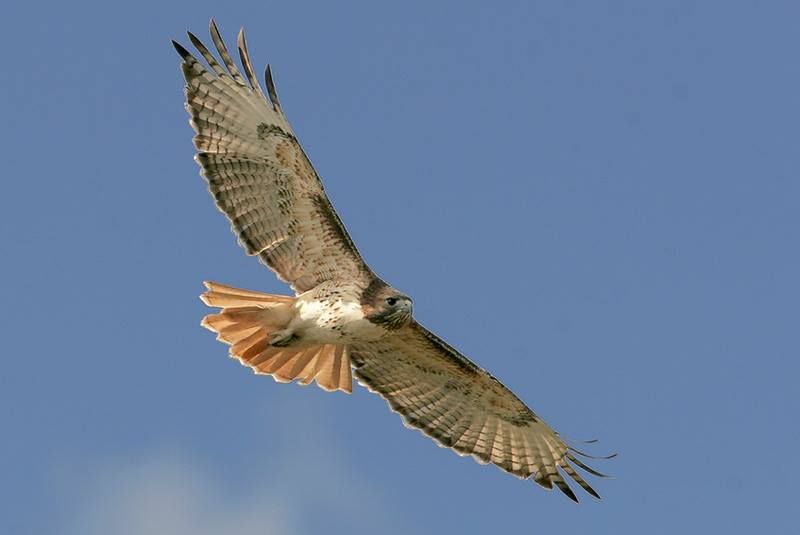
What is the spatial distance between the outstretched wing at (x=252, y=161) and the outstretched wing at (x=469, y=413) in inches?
54.9

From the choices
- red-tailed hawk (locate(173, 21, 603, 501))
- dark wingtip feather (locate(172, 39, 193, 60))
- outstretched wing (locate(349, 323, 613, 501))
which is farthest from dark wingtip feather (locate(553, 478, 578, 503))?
dark wingtip feather (locate(172, 39, 193, 60))

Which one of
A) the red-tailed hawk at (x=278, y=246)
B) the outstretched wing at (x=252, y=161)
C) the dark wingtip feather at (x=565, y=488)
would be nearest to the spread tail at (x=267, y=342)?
the red-tailed hawk at (x=278, y=246)

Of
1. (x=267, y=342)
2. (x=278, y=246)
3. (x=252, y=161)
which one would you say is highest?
(x=252, y=161)

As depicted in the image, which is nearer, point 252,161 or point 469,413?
point 252,161

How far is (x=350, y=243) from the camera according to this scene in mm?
13227

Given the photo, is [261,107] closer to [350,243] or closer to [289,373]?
[350,243]

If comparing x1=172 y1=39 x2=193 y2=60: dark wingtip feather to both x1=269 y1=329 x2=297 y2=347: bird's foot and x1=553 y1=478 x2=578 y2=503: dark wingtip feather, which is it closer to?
x1=269 y1=329 x2=297 y2=347: bird's foot

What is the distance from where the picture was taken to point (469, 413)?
14.6 m

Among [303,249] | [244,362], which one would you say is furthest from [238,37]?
[244,362]

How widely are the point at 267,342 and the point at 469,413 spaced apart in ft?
7.70

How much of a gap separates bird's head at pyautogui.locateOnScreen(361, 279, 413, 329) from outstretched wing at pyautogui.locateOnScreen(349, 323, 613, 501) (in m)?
1.16

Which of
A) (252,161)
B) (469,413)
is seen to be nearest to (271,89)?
(252,161)

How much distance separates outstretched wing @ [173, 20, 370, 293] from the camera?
1310 centimetres

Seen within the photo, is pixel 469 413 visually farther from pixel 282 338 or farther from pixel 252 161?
pixel 252 161
